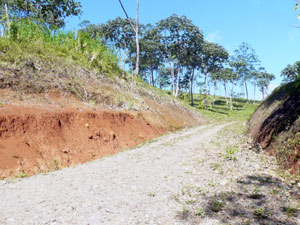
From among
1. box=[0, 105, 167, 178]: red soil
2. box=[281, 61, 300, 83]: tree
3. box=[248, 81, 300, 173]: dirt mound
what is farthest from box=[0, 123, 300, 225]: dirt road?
A: box=[281, 61, 300, 83]: tree

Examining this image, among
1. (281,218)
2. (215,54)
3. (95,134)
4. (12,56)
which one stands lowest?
(281,218)

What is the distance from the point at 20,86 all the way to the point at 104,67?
7342mm

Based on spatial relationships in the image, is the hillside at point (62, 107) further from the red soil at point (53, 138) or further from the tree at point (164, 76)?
the tree at point (164, 76)

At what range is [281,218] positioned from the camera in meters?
3.91

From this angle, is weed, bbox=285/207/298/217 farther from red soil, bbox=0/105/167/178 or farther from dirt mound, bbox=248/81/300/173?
red soil, bbox=0/105/167/178

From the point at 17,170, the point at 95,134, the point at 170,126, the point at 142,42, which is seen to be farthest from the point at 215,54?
the point at 17,170

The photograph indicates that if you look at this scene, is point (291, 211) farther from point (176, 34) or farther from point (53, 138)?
point (176, 34)

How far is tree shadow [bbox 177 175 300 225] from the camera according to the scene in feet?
12.7

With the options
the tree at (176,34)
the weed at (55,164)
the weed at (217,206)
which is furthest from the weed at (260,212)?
the tree at (176,34)

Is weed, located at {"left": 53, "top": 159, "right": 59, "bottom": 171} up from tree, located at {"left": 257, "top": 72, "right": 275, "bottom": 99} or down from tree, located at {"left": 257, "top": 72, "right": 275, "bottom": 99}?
down

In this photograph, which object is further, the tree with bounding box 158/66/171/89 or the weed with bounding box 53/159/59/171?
the tree with bounding box 158/66/171/89

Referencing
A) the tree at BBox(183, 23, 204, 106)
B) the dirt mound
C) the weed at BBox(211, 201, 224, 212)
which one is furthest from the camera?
the tree at BBox(183, 23, 204, 106)

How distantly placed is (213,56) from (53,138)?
48.6 m

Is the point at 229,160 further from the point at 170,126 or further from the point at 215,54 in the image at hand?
the point at 215,54
